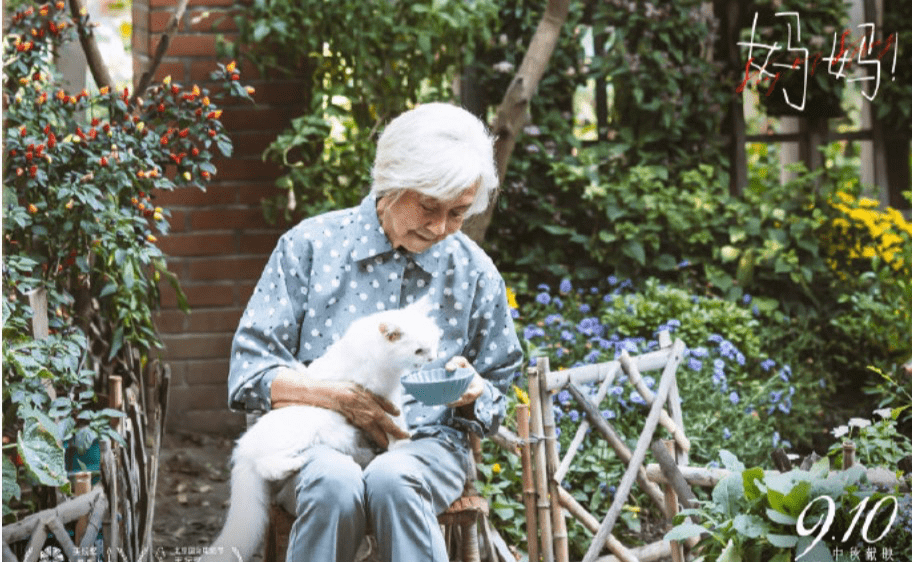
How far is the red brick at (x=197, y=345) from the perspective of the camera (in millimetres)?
4383

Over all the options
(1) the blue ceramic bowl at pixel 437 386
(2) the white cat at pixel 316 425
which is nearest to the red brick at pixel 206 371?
(2) the white cat at pixel 316 425

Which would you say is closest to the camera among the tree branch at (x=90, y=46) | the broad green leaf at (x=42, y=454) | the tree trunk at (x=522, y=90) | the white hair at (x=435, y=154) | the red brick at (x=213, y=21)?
the broad green leaf at (x=42, y=454)

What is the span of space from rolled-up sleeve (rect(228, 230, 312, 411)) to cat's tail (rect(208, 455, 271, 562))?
161 mm

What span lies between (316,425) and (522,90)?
2092mm

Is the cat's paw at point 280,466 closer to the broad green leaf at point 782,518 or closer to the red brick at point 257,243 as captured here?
the broad green leaf at point 782,518

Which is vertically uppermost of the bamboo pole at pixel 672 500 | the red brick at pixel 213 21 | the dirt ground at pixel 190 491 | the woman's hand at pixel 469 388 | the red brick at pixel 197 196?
the red brick at pixel 213 21

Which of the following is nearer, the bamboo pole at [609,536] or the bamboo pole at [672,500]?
the bamboo pole at [672,500]

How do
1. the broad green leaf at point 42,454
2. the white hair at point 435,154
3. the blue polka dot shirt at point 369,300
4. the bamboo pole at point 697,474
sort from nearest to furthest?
the broad green leaf at point 42,454 < the white hair at point 435,154 < the blue polka dot shirt at point 369,300 < the bamboo pole at point 697,474

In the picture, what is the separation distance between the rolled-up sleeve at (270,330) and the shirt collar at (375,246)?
0.12m

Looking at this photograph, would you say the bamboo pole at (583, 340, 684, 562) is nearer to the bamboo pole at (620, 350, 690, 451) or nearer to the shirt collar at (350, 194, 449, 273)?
the bamboo pole at (620, 350, 690, 451)

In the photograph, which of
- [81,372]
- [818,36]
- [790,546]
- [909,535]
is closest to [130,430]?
[81,372]

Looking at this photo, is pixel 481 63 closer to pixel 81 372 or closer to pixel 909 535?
pixel 81 372

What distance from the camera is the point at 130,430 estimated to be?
2861mm

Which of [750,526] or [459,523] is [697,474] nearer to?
[750,526]
